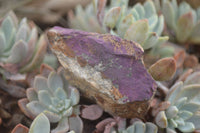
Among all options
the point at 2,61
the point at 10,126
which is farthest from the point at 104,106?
the point at 2,61

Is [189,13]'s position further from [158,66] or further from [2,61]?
[2,61]

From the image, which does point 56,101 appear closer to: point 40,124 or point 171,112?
point 40,124

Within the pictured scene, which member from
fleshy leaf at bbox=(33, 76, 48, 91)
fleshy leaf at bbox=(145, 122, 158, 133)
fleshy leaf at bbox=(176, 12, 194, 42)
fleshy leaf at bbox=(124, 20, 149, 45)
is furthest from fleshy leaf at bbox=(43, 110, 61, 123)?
fleshy leaf at bbox=(176, 12, 194, 42)

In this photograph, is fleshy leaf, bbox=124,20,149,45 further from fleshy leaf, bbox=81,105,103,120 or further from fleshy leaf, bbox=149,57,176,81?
fleshy leaf, bbox=81,105,103,120

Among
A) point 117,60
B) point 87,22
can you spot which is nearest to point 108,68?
point 117,60

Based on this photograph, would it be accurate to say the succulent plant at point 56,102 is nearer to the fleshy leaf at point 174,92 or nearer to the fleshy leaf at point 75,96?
the fleshy leaf at point 75,96

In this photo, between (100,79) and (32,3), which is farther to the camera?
(32,3)
